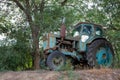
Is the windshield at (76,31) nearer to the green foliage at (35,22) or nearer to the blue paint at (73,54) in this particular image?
the green foliage at (35,22)

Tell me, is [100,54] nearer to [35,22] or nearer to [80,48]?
[80,48]

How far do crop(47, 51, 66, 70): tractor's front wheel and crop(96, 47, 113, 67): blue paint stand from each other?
63.3 inches

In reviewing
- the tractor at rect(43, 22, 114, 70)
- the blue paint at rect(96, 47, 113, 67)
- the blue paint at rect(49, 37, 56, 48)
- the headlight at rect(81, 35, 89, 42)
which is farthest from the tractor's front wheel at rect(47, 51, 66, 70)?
the blue paint at rect(96, 47, 113, 67)

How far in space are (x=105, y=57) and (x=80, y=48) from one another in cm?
118

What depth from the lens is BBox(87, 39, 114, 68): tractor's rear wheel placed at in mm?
9164

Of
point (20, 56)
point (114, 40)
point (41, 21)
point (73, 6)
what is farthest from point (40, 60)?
point (73, 6)

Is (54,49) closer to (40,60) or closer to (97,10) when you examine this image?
(40,60)

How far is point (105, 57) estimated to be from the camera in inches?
384

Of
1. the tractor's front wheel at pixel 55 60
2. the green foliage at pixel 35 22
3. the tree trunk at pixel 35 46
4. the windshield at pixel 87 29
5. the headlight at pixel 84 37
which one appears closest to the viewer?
the tractor's front wheel at pixel 55 60

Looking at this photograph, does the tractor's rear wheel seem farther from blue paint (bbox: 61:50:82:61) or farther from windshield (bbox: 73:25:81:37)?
windshield (bbox: 73:25:81:37)

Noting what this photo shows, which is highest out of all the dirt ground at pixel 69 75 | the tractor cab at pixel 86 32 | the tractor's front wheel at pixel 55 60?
the tractor cab at pixel 86 32

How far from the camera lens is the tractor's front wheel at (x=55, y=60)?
8.41 metres

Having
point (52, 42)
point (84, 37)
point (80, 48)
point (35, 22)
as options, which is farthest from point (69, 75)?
point (35, 22)

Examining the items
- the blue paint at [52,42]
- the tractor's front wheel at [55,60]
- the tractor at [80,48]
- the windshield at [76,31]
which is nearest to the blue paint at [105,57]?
the tractor at [80,48]
